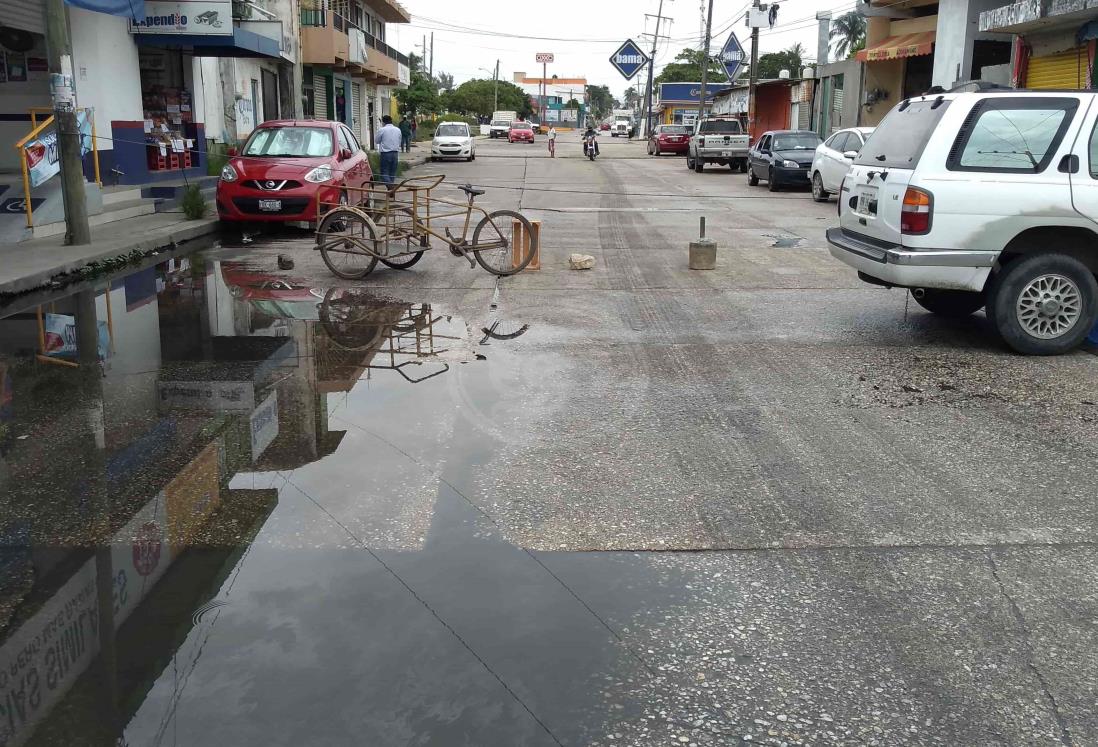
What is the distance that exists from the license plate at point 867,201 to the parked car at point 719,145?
2726cm

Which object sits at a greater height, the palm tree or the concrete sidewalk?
the palm tree

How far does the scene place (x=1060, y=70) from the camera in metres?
21.5

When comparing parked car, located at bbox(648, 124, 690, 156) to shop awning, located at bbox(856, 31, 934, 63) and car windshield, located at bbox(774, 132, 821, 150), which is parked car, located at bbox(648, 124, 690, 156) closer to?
shop awning, located at bbox(856, 31, 934, 63)

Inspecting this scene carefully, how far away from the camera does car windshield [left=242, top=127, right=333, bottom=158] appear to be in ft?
53.8

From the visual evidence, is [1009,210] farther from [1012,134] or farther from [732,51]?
[732,51]

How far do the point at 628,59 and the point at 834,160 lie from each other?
19.6m

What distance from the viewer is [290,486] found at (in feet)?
17.3

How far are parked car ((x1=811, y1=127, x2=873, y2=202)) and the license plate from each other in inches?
526

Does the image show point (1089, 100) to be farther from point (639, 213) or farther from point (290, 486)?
point (639, 213)

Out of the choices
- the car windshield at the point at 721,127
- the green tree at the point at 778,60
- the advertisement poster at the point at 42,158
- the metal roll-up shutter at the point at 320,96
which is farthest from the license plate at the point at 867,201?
the green tree at the point at 778,60

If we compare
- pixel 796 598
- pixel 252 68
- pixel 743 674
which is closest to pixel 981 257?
pixel 796 598

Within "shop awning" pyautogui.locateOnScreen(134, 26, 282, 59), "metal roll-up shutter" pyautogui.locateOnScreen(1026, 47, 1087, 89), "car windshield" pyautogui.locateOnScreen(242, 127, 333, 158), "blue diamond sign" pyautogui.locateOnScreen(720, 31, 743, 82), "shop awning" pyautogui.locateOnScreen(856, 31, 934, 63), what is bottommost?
"car windshield" pyautogui.locateOnScreen(242, 127, 333, 158)

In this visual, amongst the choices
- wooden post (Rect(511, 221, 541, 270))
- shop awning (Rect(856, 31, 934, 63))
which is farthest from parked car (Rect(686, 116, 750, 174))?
wooden post (Rect(511, 221, 541, 270))

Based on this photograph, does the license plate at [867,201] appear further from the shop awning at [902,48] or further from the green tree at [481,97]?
the green tree at [481,97]
